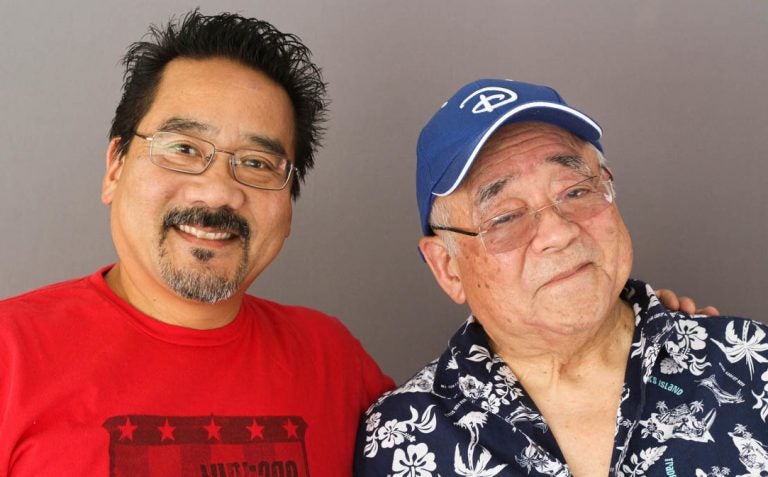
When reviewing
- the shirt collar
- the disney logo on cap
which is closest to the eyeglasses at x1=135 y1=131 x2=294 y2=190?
the disney logo on cap

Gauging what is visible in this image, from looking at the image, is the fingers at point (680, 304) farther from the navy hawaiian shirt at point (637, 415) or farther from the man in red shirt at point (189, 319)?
the man in red shirt at point (189, 319)

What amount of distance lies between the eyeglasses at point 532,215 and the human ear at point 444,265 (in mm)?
169

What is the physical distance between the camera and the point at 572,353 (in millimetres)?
1908

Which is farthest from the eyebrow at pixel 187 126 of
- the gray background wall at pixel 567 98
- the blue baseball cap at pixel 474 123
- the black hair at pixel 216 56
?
the gray background wall at pixel 567 98

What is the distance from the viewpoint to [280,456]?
175cm

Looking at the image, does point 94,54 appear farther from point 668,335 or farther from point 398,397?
point 668,335

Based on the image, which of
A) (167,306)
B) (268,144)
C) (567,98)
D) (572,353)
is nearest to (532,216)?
(572,353)

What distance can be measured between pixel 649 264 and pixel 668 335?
4.11 ft

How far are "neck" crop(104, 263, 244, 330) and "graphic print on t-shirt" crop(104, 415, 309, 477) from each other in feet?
0.78

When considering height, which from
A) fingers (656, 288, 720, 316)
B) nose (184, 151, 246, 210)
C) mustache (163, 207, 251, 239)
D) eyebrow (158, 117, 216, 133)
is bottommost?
fingers (656, 288, 720, 316)

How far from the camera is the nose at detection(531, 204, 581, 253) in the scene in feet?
5.80

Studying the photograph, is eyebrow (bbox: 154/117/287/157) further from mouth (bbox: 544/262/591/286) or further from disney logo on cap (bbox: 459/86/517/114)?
mouth (bbox: 544/262/591/286)

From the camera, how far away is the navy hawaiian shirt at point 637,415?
168 cm

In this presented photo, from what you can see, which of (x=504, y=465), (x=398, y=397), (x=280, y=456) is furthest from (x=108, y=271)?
(x=504, y=465)
